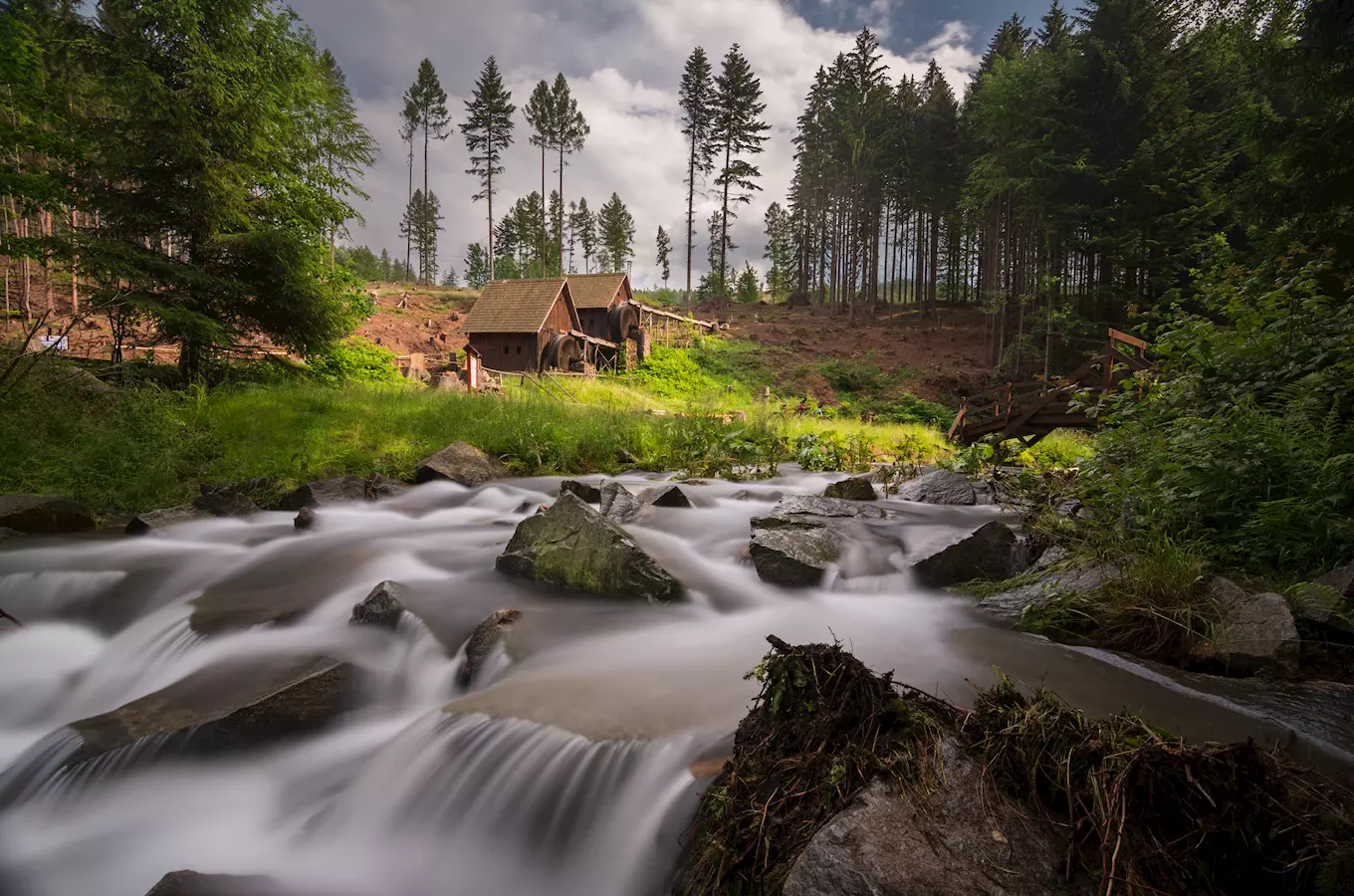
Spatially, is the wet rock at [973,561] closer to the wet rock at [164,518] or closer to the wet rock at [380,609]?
the wet rock at [380,609]

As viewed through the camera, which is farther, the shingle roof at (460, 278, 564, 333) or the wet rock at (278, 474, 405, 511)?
the shingle roof at (460, 278, 564, 333)

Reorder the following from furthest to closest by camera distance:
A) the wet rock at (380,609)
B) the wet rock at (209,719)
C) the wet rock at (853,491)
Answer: the wet rock at (853,491)
the wet rock at (380,609)
the wet rock at (209,719)

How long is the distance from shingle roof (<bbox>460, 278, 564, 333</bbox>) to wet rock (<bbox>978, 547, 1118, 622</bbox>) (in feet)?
102

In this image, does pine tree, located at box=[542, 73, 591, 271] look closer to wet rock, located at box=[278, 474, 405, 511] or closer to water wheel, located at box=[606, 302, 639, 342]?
water wheel, located at box=[606, 302, 639, 342]

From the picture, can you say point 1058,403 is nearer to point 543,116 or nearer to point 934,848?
point 934,848

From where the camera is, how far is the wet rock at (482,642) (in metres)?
4.20

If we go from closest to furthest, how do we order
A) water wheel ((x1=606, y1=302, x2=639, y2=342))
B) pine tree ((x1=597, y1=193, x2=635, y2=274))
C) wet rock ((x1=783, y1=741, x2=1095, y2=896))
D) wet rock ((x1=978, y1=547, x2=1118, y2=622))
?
wet rock ((x1=783, y1=741, x2=1095, y2=896)) < wet rock ((x1=978, y1=547, x2=1118, y2=622)) < water wheel ((x1=606, y1=302, x2=639, y2=342)) < pine tree ((x1=597, y1=193, x2=635, y2=274))

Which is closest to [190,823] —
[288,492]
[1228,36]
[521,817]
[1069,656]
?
[521,817]

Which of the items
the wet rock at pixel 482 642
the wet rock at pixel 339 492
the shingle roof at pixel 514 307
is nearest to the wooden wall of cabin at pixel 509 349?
the shingle roof at pixel 514 307

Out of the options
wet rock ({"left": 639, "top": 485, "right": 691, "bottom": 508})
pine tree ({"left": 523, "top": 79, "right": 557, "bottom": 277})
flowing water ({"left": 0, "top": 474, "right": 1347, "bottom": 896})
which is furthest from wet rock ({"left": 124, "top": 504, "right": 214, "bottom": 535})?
pine tree ({"left": 523, "top": 79, "right": 557, "bottom": 277})

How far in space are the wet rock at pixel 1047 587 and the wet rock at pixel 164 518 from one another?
903cm

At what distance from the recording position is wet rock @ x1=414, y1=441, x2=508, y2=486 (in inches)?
400

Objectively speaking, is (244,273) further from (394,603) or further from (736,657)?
(736,657)

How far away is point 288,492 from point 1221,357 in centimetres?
1108
